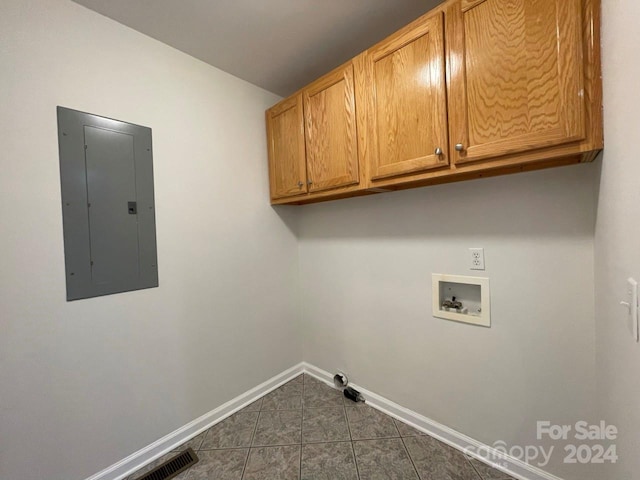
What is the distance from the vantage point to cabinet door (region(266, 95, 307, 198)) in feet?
6.20

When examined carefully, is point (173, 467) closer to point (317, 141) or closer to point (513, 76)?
point (317, 141)

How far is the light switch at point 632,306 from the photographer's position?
25.5 inches

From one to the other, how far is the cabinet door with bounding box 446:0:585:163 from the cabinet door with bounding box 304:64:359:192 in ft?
1.87

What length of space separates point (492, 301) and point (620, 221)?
736 millimetres

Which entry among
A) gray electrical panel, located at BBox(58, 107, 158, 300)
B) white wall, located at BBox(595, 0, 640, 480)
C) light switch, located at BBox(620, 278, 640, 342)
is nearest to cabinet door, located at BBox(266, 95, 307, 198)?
gray electrical panel, located at BBox(58, 107, 158, 300)

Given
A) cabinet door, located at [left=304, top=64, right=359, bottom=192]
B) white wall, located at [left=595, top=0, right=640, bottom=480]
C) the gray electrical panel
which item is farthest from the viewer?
cabinet door, located at [left=304, top=64, right=359, bottom=192]

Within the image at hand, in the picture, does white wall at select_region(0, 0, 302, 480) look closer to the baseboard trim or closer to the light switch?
the baseboard trim

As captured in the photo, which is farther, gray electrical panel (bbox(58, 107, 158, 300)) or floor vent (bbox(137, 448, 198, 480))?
floor vent (bbox(137, 448, 198, 480))

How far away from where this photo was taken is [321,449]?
1.55 metres

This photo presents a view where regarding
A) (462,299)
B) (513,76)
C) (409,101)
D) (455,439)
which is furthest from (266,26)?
(455,439)

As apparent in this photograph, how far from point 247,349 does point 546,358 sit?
1879mm

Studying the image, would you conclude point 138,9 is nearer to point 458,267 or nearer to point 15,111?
point 15,111

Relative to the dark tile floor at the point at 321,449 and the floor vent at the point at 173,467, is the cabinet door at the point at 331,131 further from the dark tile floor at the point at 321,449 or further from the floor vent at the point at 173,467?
the floor vent at the point at 173,467

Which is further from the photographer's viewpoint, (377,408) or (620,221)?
(377,408)
